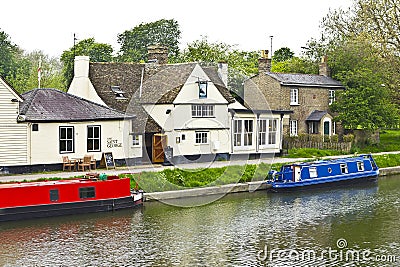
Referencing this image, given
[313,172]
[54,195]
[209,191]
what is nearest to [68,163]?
[54,195]

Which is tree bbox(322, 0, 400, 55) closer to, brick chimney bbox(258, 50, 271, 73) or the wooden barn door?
brick chimney bbox(258, 50, 271, 73)

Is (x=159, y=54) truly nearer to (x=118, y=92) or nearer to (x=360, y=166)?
(x=118, y=92)

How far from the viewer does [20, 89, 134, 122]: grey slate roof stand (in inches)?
1264

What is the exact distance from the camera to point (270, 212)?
2784 cm

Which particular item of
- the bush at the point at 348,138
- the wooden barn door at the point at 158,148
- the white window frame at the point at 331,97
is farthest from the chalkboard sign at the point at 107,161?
the white window frame at the point at 331,97

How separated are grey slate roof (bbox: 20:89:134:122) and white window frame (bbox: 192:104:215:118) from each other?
179 inches

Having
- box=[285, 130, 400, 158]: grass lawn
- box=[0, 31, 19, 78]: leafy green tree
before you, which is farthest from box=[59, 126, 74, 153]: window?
Result: box=[0, 31, 19, 78]: leafy green tree

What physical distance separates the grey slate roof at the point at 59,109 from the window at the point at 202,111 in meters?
4.58

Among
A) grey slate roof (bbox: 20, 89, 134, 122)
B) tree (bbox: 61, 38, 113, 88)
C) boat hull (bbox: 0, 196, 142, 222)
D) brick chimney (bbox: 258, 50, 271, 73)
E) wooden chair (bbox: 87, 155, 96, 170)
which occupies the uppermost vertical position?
tree (bbox: 61, 38, 113, 88)

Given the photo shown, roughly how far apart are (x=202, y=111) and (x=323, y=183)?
312 inches

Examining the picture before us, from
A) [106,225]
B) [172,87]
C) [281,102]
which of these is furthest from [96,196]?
[281,102]

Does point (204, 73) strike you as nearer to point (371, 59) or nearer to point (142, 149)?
point (142, 149)

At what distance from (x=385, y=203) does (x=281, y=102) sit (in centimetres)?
1723

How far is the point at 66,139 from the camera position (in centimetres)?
3275
